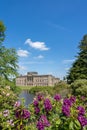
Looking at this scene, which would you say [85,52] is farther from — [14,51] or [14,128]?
[14,128]

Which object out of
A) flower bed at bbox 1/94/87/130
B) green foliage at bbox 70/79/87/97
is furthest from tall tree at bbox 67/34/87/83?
flower bed at bbox 1/94/87/130

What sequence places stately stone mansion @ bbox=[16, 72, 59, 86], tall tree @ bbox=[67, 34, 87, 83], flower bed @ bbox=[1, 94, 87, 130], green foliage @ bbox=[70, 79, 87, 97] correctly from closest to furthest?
flower bed @ bbox=[1, 94, 87, 130]
green foliage @ bbox=[70, 79, 87, 97]
tall tree @ bbox=[67, 34, 87, 83]
stately stone mansion @ bbox=[16, 72, 59, 86]

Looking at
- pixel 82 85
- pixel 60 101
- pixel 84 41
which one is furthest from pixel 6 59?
pixel 60 101

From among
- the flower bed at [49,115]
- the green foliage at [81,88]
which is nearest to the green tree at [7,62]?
the green foliage at [81,88]

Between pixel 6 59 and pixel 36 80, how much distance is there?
134m

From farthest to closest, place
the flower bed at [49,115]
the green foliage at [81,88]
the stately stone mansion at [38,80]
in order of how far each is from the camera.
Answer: the stately stone mansion at [38,80] → the green foliage at [81,88] → the flower bed at [49,115]

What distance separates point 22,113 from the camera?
627 cm

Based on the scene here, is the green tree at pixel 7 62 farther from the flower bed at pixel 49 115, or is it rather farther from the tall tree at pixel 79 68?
the flower bed at pixel 49 115

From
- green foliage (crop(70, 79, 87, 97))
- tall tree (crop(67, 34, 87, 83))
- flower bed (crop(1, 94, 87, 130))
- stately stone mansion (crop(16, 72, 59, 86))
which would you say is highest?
stately stone mansion (crop(16, 72, 59, 86))

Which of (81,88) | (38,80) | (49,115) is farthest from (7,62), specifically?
(38,80)

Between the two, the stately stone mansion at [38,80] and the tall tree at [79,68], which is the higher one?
the stately stone mansion at [38,80]

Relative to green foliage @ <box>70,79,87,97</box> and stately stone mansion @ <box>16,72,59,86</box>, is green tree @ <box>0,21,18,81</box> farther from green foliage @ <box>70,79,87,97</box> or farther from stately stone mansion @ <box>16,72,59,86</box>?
stately stone mansion @ <box>16,72,59,86</box>

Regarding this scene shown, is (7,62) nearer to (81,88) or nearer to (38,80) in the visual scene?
(81,88)

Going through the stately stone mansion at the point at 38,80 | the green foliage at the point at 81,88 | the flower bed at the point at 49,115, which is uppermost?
the stately stone mansion at the point at 38,80
